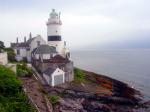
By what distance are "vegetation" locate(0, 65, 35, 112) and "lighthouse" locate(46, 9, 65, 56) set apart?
17552 millimetres

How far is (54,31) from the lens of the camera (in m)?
44.9

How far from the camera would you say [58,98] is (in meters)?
32.3

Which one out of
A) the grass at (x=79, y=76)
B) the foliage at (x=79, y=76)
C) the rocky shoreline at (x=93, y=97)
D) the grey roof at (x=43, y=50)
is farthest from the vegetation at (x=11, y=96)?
the foliage at (x=79, y=76)

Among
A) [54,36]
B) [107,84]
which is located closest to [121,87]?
[107,84]

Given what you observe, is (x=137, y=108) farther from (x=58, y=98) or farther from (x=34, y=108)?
(x=34, y=108)

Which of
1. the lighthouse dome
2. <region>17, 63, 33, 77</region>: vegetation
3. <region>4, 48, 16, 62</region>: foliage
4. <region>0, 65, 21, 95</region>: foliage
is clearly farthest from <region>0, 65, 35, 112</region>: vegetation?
the lighthouse dome

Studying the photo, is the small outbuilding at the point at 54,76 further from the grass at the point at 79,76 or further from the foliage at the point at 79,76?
the foliage at the point at 79,76

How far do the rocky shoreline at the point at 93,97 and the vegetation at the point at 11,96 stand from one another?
4942 millimetres

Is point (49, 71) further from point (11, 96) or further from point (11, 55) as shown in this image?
point (11, 96)

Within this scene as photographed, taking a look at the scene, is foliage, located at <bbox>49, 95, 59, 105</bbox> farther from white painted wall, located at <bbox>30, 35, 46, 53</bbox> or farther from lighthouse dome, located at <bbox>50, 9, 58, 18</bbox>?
lighthouse dome, located at <bbox>50, 9, 58, 18</bbox>

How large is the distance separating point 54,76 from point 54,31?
9050 mm

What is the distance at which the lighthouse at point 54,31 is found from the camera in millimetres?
44844

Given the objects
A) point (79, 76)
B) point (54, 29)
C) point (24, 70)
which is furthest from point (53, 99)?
point (54, 29)

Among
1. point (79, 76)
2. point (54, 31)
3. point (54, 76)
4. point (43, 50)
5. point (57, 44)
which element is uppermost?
point (54, 31)
